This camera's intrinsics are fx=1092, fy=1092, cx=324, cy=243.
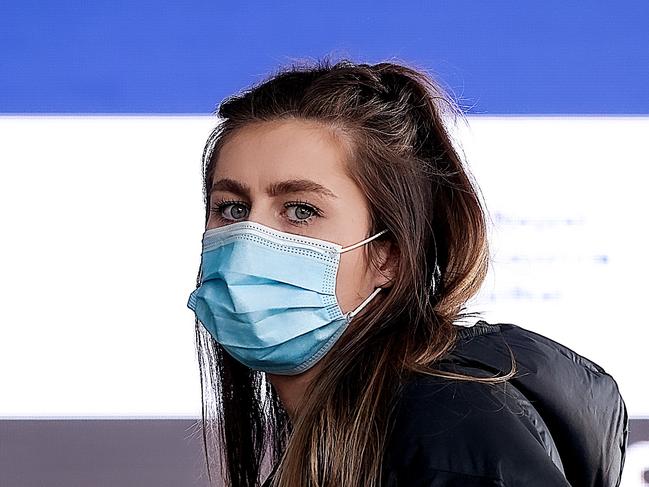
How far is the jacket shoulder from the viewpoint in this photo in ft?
2.88

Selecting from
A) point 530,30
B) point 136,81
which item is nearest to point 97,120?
point 136,81

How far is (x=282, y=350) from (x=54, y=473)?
2.80ft

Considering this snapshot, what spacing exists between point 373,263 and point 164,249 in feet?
2.35

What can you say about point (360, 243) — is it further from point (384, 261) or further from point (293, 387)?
point (293, 387)

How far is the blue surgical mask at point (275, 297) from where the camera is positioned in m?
1.19

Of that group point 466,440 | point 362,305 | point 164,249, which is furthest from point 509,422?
point 164,249

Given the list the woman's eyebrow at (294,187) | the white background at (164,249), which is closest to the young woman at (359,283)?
the woman's eyebrow at (294,187)

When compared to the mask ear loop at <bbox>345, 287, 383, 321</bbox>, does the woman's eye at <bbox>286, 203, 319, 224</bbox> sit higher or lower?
higher

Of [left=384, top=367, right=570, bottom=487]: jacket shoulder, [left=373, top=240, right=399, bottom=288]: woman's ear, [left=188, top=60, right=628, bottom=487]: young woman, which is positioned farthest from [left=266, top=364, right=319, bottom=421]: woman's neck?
[left=384, top=367, right=570, bottom=487]: jacket shoulder

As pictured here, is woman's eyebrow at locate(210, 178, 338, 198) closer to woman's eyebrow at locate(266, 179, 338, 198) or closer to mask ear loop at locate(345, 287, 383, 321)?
woman's eyebrow at locate(266, 179, 338, 198)

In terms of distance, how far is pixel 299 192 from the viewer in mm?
1163

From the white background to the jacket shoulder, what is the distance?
2.74 ft

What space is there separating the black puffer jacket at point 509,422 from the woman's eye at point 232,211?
279 mm

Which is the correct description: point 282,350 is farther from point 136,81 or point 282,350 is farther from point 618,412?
point 136,81
